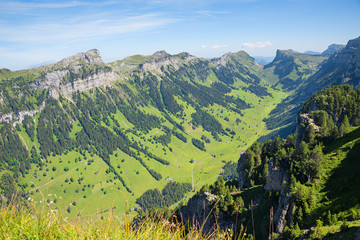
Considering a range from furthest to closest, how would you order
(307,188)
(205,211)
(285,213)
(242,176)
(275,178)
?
(242,176) → (205,211) → (275,178) → (307,188) → (285,213)

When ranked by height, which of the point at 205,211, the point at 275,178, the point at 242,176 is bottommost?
the point at 205,211

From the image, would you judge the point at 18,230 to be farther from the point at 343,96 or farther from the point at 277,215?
the point at 343,96

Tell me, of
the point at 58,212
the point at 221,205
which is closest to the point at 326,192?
the point at 221,205

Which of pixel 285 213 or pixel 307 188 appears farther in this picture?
pixel 307 188

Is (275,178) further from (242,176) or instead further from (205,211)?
(205,211)

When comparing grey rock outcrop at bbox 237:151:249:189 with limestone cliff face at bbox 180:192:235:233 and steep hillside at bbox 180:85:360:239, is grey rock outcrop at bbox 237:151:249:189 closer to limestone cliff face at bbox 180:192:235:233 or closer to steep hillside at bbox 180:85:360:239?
steep hillside at bbox 180:85:360:239

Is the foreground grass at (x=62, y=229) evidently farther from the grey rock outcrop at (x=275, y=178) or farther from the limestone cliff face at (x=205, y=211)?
the limestone cliff face at (x=205, y=211)

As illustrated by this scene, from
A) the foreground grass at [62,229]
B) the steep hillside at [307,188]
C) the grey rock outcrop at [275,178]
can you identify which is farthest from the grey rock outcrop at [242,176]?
the foreground grass at [62,229]

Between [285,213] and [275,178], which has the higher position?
[275,178]

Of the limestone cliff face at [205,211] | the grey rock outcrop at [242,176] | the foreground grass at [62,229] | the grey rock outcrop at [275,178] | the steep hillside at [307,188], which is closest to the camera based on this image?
the foreground grass at [62,229]

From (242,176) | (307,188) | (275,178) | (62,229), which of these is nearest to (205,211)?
(242,176)

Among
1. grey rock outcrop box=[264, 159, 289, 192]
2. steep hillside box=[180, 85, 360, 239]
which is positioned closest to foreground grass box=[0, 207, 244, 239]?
steep hillside box=[180, 85, 360, 239]

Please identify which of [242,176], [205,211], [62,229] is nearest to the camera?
[62,229]

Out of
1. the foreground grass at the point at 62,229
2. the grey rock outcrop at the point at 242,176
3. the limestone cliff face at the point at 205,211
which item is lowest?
the limestone cliff face at the point at 205,211
